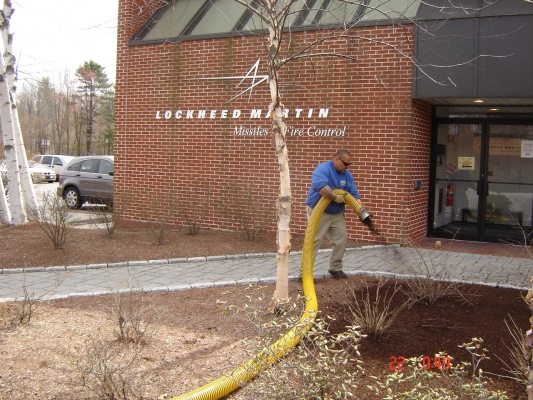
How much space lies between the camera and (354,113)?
417 inches

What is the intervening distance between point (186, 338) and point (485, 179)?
308 inches

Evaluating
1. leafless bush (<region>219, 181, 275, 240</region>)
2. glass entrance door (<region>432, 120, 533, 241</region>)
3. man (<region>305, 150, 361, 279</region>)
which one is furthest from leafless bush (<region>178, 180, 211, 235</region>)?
glass entrance door (<region>432, 120, 533, 241</region>)

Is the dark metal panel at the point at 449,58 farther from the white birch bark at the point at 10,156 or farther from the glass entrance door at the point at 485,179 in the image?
the white birch bark at the point at 10,156

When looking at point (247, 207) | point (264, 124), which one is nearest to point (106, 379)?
point (247, 207)

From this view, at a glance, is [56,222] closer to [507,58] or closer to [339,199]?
[339,199]

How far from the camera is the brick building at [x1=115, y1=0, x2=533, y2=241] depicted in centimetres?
973

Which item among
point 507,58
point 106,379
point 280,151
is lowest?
point 106,379

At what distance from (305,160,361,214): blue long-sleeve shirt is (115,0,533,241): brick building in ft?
9.13

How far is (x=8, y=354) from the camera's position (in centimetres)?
480

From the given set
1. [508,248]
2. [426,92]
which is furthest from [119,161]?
[508,248]

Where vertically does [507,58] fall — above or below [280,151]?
above

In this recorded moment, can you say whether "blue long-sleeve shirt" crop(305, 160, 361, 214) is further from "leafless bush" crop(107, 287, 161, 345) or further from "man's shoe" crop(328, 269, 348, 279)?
"leafless bush" crop(107, 287, 161, 345)

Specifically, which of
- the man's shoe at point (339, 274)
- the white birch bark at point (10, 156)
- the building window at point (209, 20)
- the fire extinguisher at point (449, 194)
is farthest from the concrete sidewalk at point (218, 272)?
the building window at point (209, 20)

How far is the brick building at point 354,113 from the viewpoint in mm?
9727
